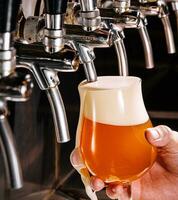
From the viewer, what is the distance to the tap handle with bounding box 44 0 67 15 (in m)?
0.56

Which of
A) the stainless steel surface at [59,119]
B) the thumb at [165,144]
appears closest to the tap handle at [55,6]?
the stainless steel surface at [59,119]

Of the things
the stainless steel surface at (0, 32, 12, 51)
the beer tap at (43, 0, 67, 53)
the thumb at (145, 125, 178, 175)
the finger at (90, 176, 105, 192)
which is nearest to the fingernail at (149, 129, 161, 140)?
the thumb at (145, 125, 178, 175)

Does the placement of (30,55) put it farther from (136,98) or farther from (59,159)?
(59,159)

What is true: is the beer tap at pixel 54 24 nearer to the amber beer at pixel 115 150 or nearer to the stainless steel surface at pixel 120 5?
the amber beer at pixel 115 150

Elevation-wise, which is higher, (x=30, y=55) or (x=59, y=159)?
(x=30, y=55)

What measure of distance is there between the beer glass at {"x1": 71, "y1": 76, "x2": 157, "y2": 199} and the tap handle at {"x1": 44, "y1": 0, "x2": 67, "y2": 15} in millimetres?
145

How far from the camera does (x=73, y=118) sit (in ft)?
4.53

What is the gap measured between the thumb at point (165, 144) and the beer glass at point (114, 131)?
0.02m

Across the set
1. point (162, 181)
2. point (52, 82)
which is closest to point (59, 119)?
point (52, 82)

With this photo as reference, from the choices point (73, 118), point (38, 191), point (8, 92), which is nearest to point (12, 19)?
point (8, 92)

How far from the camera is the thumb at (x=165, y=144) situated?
2.38 feet

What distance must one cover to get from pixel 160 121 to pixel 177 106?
0.29 ft

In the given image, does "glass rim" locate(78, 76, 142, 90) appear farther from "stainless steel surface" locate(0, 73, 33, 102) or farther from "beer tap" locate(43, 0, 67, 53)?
"stainless steel surface" locate(0, 73, 33, 102)

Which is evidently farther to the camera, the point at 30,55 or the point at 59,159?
the point at 59,159
